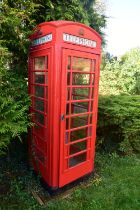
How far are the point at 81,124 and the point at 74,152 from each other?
528mm

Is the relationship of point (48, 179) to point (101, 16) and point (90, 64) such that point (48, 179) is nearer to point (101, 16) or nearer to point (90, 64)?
point (90, 64)

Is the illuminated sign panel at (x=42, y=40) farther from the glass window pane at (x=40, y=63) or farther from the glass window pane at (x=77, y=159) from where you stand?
the glass window pane at (x=77, y=159)

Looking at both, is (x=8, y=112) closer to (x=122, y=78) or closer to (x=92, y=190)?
(x=92, y=190)

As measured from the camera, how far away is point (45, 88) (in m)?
3.42

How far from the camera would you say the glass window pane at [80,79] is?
345 cm

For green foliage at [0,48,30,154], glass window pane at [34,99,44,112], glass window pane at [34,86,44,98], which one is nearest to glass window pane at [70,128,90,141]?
glass window pane at [34,99,44,112]

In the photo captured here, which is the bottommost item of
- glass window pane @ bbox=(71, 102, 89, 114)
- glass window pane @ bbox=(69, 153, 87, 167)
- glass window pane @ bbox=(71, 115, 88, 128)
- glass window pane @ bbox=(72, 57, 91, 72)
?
glass window pane @ bbox=(69, 153, 87, 167)

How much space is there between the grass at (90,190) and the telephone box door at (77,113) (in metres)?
0.37

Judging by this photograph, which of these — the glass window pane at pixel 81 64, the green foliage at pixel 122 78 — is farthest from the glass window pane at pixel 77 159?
the green foliage at pixel 122 78

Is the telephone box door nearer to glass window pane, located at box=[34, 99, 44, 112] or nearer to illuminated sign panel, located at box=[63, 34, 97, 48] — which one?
illuminated sign panel, located at box=[63, 34, 97, 48]

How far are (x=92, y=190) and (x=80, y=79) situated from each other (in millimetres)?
1999

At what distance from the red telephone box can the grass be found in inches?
12.2

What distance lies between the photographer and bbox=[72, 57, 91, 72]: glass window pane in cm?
337

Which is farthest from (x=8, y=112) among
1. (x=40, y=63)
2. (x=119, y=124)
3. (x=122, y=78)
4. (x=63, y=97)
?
(x=122, y=78)
